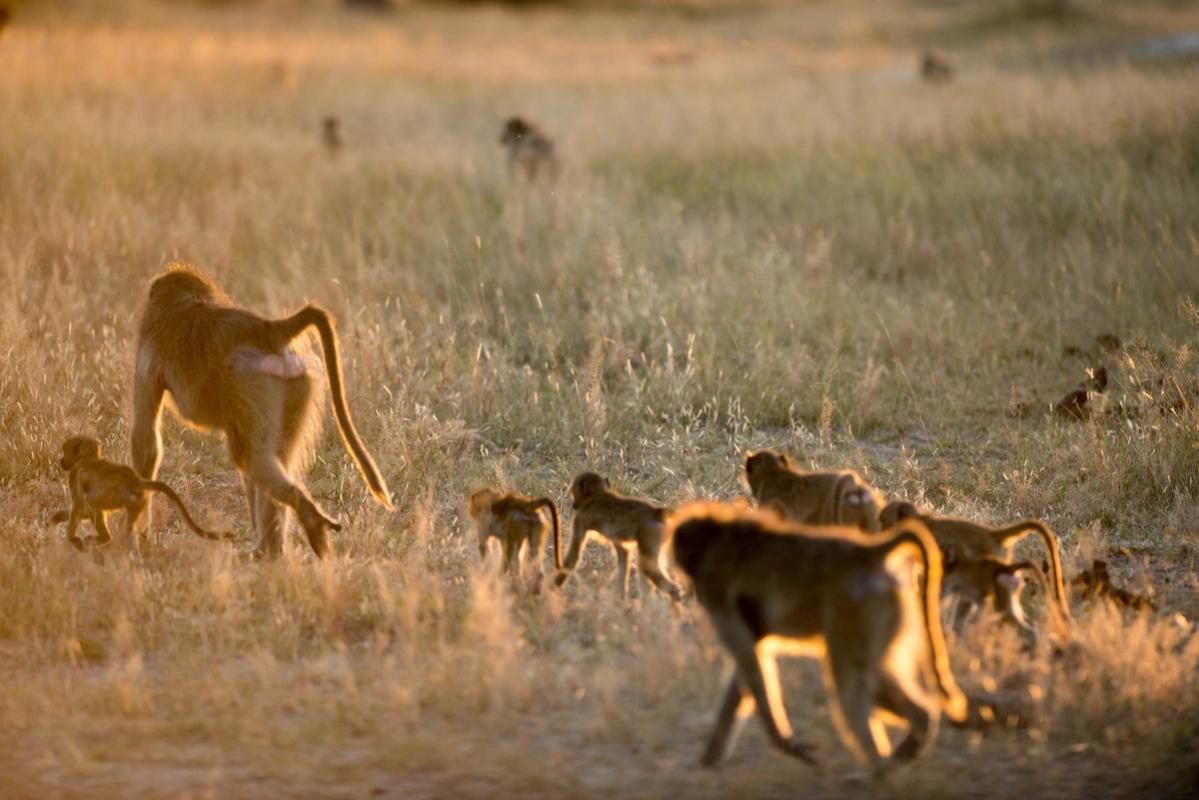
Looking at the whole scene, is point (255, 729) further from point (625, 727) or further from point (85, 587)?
point (85, 587)

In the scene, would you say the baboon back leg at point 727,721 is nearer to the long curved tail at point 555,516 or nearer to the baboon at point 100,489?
the long curved tail at point 555,516

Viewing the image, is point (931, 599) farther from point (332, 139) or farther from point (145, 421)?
point (332, 139)

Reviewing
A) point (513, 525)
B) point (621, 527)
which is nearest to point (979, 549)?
point (621, 527)

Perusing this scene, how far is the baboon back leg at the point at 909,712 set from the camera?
4.14 m

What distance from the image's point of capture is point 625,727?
15.2 feet

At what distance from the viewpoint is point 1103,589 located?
5656 mm

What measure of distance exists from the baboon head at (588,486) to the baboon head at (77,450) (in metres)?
1.97

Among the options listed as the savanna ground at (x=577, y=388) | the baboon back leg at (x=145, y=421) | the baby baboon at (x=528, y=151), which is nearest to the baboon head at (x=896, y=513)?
the savanna ground at (x=577, y=388)

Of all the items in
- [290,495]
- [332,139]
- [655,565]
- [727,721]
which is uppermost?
[332,139]

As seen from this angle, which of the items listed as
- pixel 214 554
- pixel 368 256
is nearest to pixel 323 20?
pixel 368 256

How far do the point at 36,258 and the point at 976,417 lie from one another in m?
6.09

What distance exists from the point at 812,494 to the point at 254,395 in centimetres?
219

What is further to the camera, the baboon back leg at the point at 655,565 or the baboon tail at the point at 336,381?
the baboon tail at the point at 336,381

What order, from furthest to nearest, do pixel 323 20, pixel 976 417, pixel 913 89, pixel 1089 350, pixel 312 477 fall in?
pixel 323 20, pixel 913 89, pixel 1089 350, pixel 976 417, pixel 312 477
